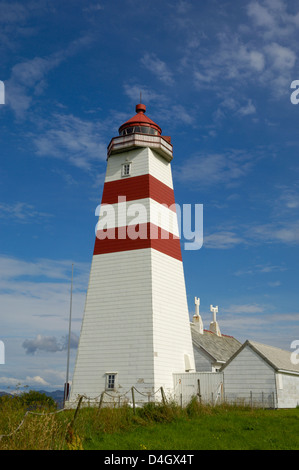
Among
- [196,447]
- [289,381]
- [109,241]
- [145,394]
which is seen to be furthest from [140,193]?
[196,447]

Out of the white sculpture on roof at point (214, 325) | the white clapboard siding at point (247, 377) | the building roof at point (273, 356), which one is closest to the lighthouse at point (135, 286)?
the white clapboard siding at point (247, 377)

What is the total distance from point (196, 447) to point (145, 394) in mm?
10655

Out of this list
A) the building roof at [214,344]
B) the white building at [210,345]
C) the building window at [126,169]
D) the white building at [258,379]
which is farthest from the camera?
the building roof at [214,344]

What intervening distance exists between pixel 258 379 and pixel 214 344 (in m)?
14.4

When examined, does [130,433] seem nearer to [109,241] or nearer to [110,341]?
[110,341]

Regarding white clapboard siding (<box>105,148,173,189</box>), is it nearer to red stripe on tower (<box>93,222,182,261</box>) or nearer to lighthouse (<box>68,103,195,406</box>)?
lighthouse (<box>68,103,195,406</box>)

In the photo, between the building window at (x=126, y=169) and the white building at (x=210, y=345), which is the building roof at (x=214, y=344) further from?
the building window at (x=126, y=169)

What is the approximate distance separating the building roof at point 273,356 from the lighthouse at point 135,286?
12.6 feet

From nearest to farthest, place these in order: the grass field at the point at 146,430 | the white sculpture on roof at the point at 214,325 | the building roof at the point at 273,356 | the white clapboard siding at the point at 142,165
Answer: the grass field at the point at 146,430 < the building roof at the point at 273,356 < the white clapboard siding at the point at 142,165 < the white sculpture on roof at the point at 214,325

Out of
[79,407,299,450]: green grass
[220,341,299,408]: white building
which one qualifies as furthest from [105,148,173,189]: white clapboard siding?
[79,407,299,450]: green grass

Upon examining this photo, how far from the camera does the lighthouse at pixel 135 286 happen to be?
2492 centimetres

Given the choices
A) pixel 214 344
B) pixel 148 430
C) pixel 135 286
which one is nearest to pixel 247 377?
pixel 135 286

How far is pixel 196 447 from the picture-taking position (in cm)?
1346

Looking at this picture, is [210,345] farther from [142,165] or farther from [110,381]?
[142,165]
